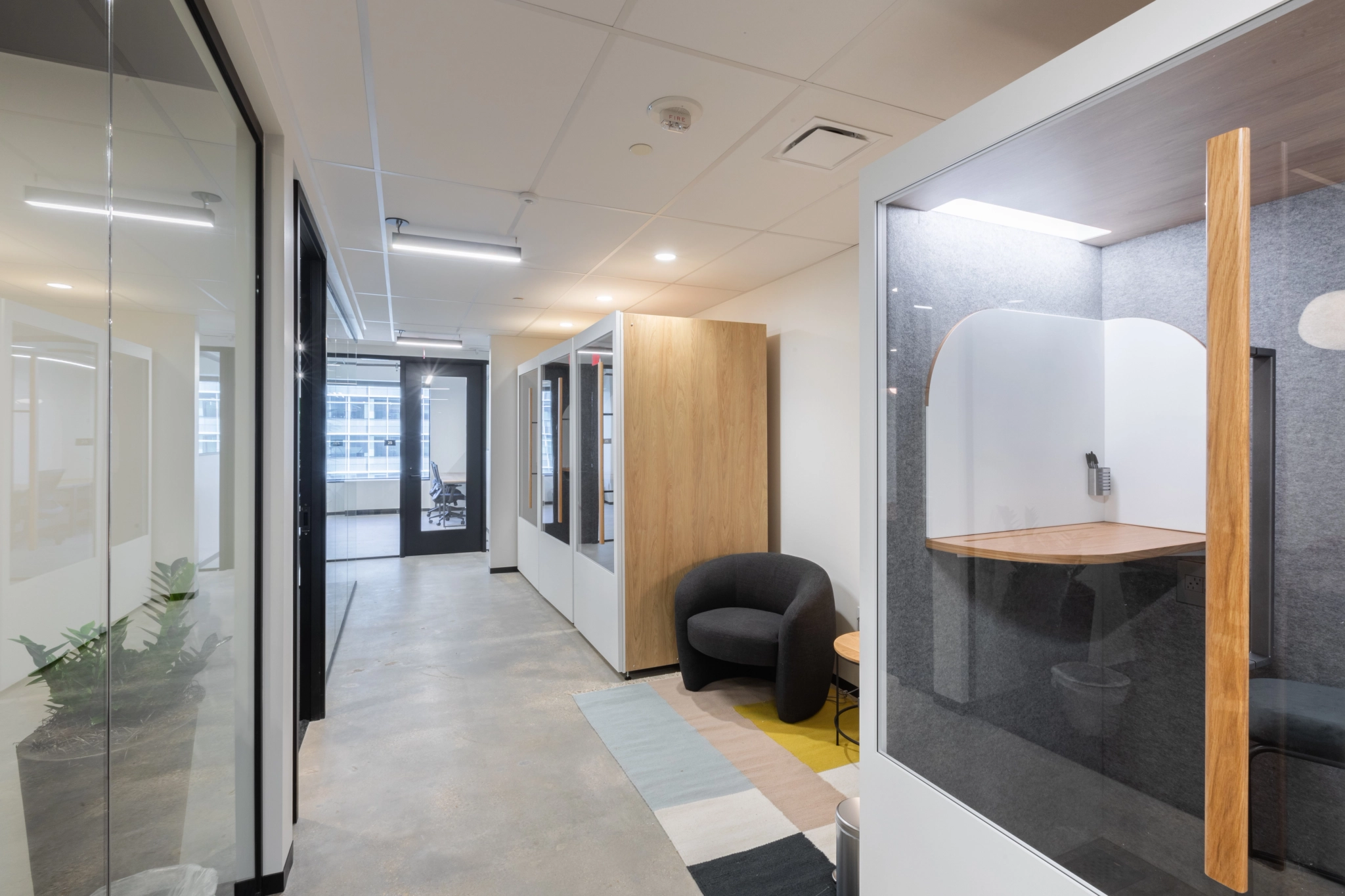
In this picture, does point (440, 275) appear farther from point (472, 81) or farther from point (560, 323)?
point (472, 81)

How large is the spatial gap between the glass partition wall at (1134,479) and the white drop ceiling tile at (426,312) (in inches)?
150

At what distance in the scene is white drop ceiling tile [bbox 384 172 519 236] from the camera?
2.45 metres

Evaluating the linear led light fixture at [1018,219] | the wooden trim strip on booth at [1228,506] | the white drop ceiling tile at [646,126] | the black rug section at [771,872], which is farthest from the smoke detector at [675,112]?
the black rug section at [771,872]

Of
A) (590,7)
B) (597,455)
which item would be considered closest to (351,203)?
(590,7)

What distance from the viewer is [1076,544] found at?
3.65 feet

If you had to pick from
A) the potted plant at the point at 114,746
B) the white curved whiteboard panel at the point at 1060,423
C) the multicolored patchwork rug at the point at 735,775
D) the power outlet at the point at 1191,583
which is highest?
the white curved whiteboard panel at the point at 1060,423

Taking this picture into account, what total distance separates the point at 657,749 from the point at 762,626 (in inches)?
29.7

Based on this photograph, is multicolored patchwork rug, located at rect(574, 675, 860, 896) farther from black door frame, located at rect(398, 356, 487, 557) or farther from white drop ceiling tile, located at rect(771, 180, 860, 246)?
black door frame, located at rect(398, 356, 487, 557)

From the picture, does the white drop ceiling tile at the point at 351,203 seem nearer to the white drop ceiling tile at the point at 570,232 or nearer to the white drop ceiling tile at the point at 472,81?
the white drop ceiling tile at the point at 472,81

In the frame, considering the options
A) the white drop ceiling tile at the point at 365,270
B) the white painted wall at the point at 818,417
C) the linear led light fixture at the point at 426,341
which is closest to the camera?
the white painted wall at the point at 818,417

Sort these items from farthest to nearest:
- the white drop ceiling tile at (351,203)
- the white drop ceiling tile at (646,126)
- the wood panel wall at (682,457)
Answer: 1. the wood panel wall at (682,457)
2. the white drop ceiling tile at (351,203)
3. the white drop ceiling tile at (646,126)

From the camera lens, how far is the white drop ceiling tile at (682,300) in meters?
4.19

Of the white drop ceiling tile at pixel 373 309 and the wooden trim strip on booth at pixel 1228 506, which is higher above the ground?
the white drop ceiling tile at pixel 373 309

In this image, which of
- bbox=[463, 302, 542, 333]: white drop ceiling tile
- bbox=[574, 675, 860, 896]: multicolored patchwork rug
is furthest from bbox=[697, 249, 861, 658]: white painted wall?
bbox=[463, 302, 542, 333]: white drop ceiling tile
